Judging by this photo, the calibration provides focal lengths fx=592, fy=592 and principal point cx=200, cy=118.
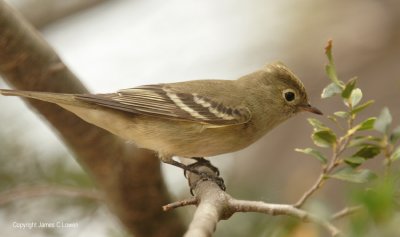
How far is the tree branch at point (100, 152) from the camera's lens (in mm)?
3469

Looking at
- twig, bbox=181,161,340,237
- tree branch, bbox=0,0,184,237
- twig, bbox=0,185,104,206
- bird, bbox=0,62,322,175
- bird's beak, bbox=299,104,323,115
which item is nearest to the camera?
twig, bbox=181,161,340,237

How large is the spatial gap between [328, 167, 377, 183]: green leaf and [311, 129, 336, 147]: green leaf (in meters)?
0.13

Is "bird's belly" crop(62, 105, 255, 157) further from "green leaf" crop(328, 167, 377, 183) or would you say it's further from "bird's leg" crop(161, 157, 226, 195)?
"green leaf" crop(328, 167, 377, 183)

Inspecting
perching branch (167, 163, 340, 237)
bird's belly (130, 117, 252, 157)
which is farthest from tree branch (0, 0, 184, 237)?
perching branch (167, 163, 340, 237)

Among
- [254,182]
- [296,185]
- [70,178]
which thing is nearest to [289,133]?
[296,185]

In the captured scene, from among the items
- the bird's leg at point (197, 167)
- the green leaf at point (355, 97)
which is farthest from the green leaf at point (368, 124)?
the bird's leg at point (197, 167)

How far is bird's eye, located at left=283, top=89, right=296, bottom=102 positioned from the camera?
4.32 m

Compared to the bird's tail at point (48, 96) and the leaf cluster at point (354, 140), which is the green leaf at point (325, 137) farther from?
the bird's tail at point (48, 96)

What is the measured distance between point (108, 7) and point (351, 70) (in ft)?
9.52

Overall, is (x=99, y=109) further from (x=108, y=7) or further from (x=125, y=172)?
A: (x=108, y=7)

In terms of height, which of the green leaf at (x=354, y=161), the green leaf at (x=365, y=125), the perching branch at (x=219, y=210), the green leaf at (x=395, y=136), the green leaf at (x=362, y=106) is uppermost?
the green leaf at (x=362, y=106)

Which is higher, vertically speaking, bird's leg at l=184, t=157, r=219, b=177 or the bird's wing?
the bird's wing

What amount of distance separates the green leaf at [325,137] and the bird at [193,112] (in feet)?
5.17

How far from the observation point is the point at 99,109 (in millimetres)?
3848
